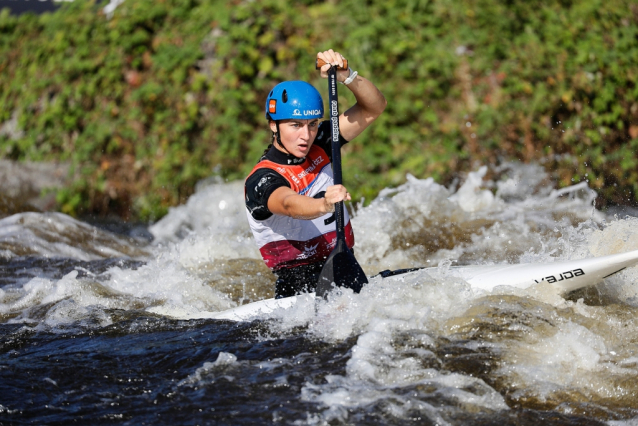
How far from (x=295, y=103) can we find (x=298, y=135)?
0.66 feet

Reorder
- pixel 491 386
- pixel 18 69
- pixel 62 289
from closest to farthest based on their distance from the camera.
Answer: pixel 491 386 → pixel 62 289 → pixel 18 69

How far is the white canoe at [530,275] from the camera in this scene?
13.1ft

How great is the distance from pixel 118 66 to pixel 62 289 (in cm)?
558

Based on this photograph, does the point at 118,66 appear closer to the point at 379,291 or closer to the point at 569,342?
the point at 379,291

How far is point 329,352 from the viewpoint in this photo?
3.72m

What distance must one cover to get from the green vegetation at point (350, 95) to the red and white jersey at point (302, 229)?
4.25 m

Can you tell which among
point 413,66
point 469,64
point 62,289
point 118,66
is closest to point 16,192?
point 118,66

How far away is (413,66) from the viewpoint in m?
9.53

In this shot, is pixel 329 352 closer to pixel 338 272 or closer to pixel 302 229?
pixel 338 272

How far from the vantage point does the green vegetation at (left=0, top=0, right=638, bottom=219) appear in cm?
917

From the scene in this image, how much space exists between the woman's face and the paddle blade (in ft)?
2.04

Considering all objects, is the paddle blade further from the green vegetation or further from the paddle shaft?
the green vegetation

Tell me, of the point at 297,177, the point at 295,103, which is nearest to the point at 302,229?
the point at 297,177

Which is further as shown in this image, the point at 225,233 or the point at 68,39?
the point at 68,39
